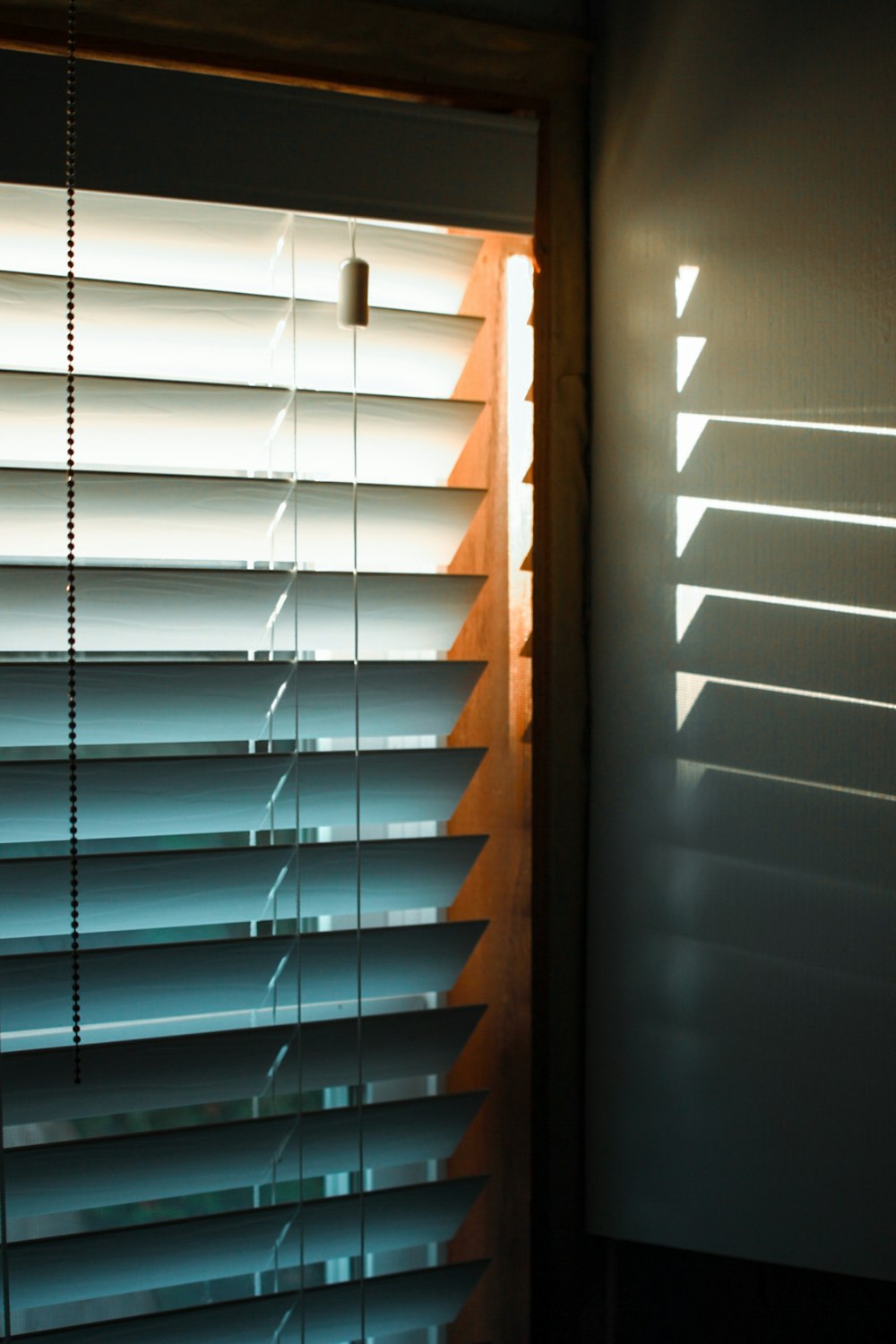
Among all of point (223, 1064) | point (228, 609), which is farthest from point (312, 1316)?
→ point (228, 609)

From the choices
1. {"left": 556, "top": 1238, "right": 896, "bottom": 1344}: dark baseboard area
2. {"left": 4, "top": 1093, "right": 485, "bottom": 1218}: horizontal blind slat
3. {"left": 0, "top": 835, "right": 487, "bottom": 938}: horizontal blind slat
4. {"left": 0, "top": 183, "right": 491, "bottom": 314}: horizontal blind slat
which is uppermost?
{"left": 0, "top": 183, "right": 491, "bottom": 314}: horizontal blind slat

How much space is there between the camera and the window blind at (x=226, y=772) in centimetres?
98

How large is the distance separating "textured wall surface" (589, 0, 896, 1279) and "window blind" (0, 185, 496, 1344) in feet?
0.46

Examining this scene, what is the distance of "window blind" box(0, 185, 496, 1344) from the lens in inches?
38.4

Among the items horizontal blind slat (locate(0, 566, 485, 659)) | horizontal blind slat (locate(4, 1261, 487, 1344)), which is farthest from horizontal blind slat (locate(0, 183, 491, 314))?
horizontal blind slat (locate(4, 1261, 487, 1344))

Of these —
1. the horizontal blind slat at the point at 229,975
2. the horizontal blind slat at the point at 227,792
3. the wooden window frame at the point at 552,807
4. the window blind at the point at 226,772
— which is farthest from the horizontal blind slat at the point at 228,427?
the horizontal blind slat at the point at 229,975

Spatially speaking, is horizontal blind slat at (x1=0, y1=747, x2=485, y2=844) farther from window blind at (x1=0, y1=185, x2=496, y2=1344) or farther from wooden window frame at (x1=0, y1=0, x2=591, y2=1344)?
wooden window frame at (x1=0, y1=0, x2=591, y2=1344)

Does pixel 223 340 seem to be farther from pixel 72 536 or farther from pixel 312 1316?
pixel 312 1316

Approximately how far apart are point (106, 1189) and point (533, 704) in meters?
0.53

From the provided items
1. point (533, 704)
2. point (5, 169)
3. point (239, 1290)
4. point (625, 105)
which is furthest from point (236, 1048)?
point (625, 105)

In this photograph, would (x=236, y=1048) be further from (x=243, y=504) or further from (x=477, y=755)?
(x=243, y=504)

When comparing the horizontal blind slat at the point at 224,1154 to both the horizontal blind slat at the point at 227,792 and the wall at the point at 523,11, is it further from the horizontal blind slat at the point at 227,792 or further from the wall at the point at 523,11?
the wall at the point at 523,11

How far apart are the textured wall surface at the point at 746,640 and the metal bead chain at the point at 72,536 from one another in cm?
45

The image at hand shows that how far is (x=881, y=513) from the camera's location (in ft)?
2.95
